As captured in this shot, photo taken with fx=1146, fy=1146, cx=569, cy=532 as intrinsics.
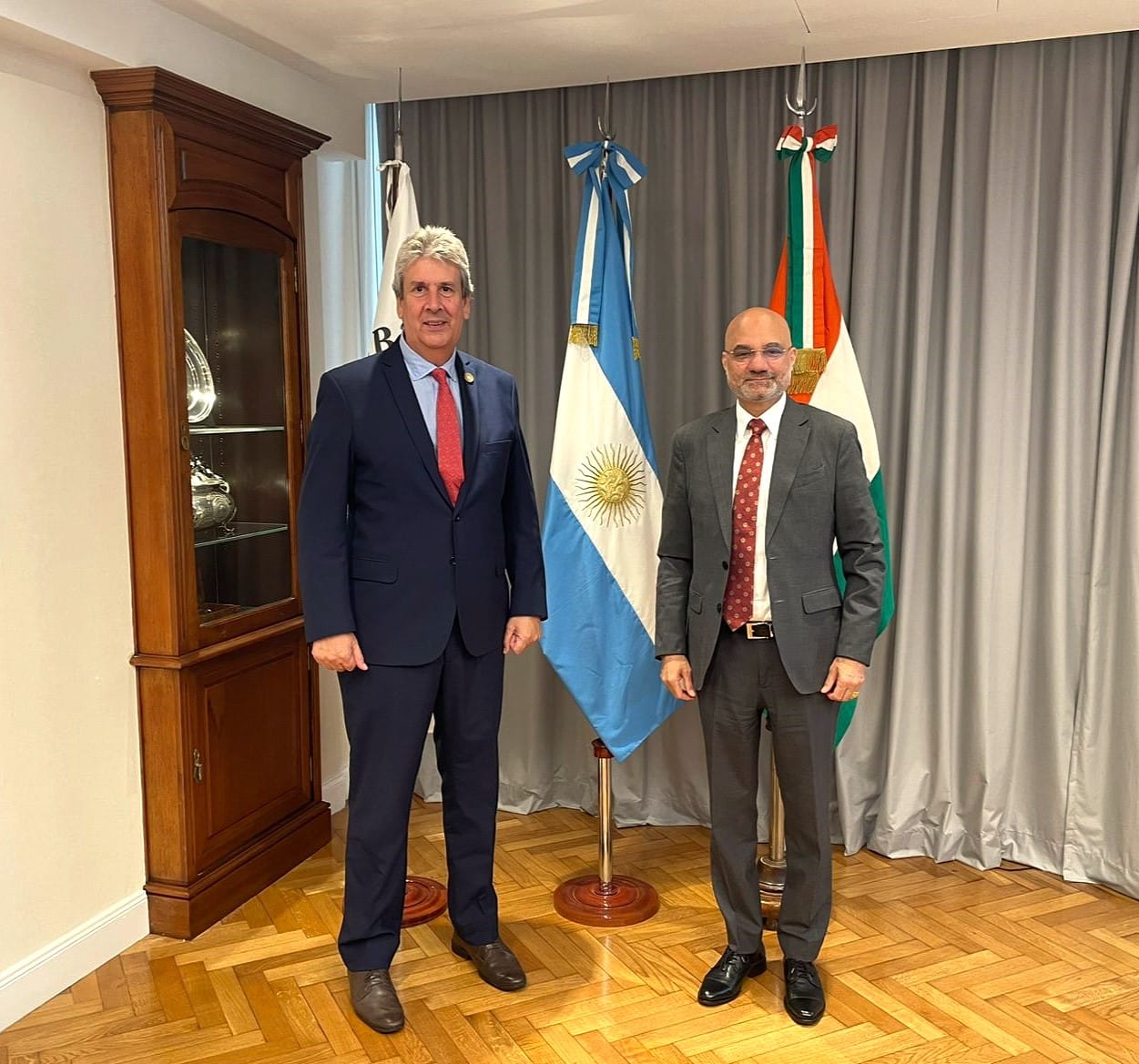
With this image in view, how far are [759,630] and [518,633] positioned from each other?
0.54 metres

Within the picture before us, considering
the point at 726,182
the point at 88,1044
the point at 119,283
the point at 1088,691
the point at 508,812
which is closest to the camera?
the point at 88,1044

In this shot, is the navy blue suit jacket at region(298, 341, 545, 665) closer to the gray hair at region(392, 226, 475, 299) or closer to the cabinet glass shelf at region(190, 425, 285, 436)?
the gray hair at region(392, 226, 475, 299)

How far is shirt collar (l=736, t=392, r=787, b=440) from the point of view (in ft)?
8.04

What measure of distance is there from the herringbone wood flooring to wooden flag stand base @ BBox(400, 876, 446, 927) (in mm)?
43

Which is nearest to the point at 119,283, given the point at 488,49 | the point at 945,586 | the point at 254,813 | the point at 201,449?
the point at 201,449

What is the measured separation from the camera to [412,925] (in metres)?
2.91

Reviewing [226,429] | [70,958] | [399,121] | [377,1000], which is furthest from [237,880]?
[399,121]

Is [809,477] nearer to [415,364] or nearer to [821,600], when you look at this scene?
[821,600]

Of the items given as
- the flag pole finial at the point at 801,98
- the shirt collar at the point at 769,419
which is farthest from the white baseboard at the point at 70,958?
the flag pole finial at the point at 801,98

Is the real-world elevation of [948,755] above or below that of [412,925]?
above

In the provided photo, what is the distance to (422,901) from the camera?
300cm

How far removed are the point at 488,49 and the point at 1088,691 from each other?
2.35 m

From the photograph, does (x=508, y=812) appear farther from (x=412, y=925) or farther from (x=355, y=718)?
(x=355, y=718)

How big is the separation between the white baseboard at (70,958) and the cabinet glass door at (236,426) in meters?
0.73
